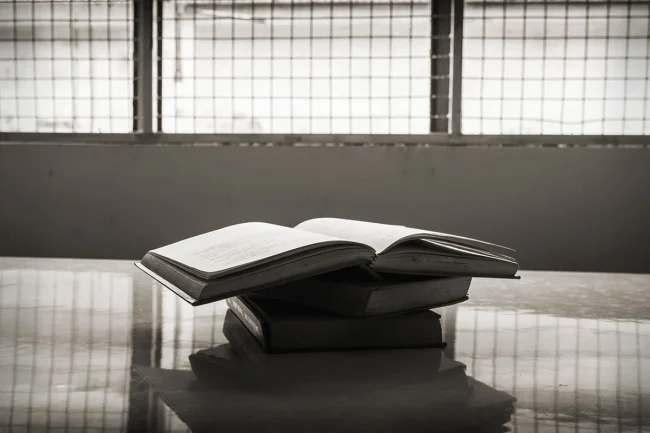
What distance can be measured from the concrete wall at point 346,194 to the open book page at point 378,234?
2354mm

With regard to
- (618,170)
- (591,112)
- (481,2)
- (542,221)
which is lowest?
(542,221)

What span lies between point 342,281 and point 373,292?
49 mm

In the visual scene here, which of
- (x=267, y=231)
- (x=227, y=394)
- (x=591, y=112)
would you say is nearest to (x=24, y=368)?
(x=227, y=394)

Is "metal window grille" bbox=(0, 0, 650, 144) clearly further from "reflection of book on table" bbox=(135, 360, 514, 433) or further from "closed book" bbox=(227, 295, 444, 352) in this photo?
"reflection of book on table" bbox=(135, 360, 514, 433)

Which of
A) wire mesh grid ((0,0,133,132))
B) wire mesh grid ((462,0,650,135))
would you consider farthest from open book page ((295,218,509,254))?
wire mesh grid ((0,0,133,132))

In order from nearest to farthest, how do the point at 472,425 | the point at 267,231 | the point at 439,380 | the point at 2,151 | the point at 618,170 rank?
the point at 472,425 → the point at 439,380 → the point at 267,231 → the point at 618,170 → the point at 2,151

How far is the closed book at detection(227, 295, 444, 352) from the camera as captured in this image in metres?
0.62

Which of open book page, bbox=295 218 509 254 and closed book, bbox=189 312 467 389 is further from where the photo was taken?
open book page, bbox=295 218 509 254

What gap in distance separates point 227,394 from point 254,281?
13 cm

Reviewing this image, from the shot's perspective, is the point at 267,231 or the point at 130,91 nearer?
the point at 267,231

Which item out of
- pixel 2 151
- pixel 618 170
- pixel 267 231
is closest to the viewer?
pixel 267 231

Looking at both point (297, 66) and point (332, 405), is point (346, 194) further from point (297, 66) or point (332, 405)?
point (332, 405)

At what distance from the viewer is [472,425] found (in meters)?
0.43

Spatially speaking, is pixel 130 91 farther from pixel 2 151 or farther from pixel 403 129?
pixel 403 129
